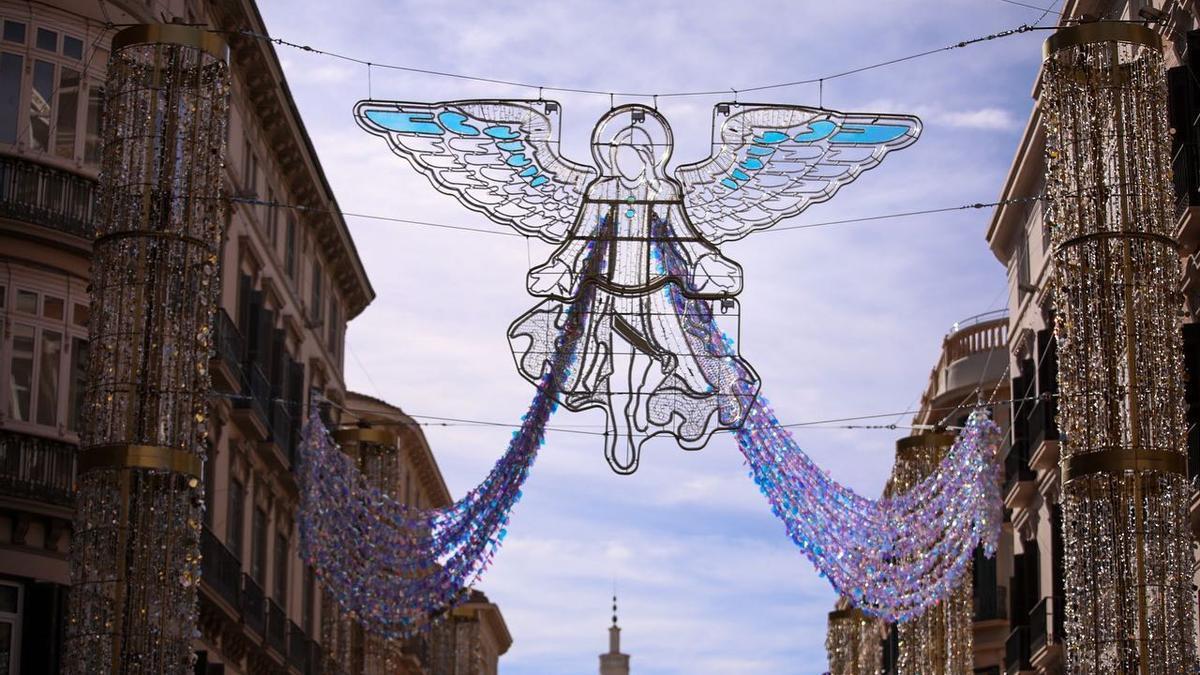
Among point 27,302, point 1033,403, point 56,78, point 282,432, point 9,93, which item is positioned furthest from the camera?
point 1033,403

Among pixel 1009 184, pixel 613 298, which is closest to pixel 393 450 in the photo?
pixel 613 298

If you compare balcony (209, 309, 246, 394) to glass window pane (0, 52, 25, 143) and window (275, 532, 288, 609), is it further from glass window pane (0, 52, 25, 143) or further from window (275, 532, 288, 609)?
window (275, 532, 288, 609)

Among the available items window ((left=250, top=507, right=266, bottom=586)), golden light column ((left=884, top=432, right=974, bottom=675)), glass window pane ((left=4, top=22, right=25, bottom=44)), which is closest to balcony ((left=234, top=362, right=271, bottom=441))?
window ((left=250, top=507, right=266, bottom=586))

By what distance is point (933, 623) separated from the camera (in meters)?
25.7

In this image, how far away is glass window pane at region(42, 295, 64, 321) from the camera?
26.4m

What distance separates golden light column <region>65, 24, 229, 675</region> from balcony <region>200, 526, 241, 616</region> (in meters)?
12.8

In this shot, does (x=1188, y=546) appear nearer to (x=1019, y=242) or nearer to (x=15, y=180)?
(x=15, y=180)

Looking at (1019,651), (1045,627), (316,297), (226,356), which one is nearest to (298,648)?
(316,297)

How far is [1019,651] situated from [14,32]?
2238cm

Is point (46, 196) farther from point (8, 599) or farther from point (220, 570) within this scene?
point (220, 570)

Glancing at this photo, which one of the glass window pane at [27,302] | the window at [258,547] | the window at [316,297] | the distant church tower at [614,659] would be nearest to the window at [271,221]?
the window at [316,297]

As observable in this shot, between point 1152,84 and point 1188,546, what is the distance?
3.81m

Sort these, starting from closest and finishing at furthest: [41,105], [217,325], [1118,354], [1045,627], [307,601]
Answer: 1. [1118,354]
2. [41,105]
3. [217,325]
4. [1045,627]
5. [307,601]

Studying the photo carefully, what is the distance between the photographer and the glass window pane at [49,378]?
85.7 feet
